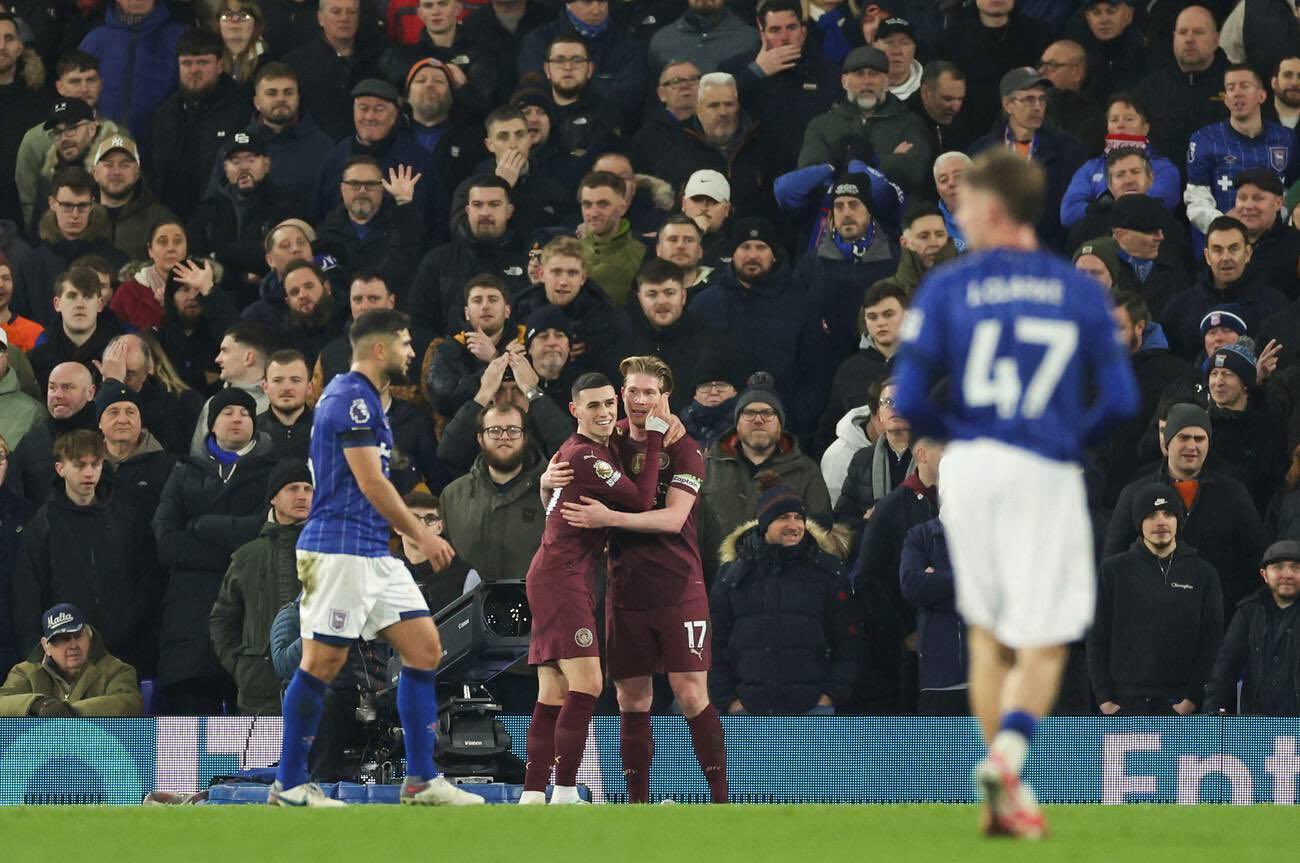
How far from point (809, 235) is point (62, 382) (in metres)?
5.40

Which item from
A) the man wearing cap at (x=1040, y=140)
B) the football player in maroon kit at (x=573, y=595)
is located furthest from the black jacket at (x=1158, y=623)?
the man wearing cap at (x=1040, y=140)

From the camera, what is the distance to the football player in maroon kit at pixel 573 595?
443 inches

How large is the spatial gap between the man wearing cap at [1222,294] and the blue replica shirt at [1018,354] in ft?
25.3

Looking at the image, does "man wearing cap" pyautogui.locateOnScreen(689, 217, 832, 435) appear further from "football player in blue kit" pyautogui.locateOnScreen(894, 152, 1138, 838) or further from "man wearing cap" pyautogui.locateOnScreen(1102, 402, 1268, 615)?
"football player in blue kit" pyautogui.locateOnScreen(894, 152, 1138, 838)

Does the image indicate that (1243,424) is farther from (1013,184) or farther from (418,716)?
(1013,184)

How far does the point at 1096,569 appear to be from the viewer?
1314 cm

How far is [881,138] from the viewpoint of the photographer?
643 inches

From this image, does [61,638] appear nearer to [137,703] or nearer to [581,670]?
[137,703]

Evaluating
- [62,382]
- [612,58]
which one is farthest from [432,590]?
[612,58]

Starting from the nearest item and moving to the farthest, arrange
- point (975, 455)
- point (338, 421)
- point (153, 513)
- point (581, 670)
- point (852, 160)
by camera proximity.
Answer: point (975, 455)
point (338, 421)
point (581, 670)
point (153, 513)
point (852, 160)

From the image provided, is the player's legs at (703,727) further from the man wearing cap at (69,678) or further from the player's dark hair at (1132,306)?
the player's dark hair at (1132,306)

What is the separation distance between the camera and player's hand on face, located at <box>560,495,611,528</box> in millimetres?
11266

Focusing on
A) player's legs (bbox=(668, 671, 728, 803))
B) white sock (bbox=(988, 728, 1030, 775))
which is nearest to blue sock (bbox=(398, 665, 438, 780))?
player's legs (bbox=(668, 671, 728, 803))

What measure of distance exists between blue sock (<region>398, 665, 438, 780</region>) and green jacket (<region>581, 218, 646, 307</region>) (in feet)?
20.6
